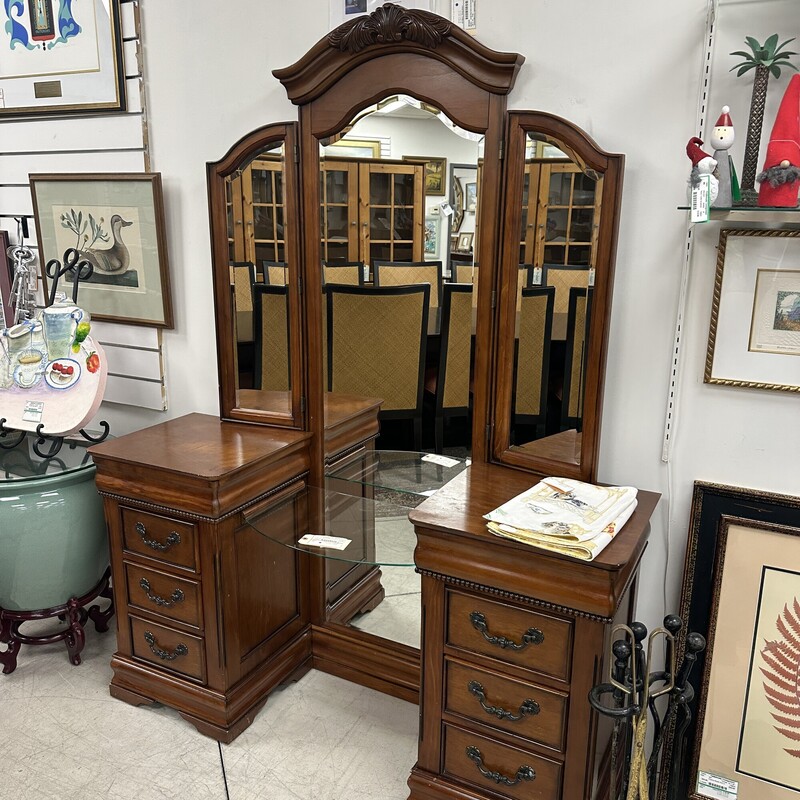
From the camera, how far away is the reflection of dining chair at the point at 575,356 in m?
1.85

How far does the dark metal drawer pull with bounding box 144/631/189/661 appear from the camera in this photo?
7.38ft

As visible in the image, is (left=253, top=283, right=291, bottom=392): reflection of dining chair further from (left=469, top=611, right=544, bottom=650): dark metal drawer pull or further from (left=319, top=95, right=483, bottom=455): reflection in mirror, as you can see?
(left=469, top=611, right=544, bottom=650): dark metal drawer pull

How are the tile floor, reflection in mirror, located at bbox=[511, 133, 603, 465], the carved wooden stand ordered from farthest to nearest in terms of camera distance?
the carved wooden stand < the tile floor < reflection in mirror, located at bbox=[511, 133, 603, 465]

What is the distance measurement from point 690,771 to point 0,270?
123 inches

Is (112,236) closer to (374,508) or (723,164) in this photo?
(374,508)

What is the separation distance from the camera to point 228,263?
2.37m

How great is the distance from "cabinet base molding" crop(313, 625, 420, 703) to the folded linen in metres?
0.87

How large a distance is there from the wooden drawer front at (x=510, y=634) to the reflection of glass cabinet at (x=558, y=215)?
869mm

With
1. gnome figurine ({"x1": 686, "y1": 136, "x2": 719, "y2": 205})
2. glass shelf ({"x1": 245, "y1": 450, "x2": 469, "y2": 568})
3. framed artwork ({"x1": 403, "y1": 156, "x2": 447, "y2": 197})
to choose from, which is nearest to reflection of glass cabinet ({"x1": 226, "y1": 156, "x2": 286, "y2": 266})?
framed artwork ({"x1": 403, "y1": 156, "x2": 447, "y2": 197})

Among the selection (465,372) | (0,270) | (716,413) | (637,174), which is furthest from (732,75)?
(0,270)

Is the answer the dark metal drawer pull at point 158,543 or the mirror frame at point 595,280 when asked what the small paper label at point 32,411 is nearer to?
the dark metal drawer pull at point 158,543

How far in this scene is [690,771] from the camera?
1911 millimetres

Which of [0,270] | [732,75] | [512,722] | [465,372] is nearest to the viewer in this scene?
[732,75]

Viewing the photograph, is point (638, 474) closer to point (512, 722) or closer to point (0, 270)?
point (512, 722)
